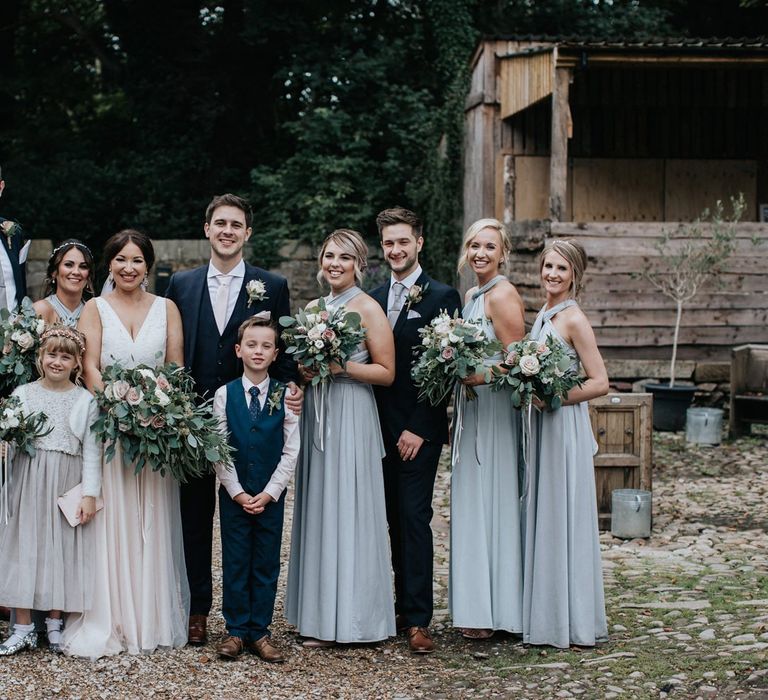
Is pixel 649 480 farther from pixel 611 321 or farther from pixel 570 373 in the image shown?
pixel 611 321

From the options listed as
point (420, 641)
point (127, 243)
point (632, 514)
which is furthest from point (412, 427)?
point (632, 514)

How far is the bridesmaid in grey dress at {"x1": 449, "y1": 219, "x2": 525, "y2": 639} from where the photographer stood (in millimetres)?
5305

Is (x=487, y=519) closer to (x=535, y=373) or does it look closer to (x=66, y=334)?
(x=535, y=373)

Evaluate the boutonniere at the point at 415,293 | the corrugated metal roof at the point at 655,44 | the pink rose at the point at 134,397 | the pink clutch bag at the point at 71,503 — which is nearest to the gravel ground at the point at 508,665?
the pink clutch bag at the point at 71,503

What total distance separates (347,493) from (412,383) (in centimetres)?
62

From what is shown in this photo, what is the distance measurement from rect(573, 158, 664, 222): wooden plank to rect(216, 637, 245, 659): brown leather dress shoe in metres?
12.5

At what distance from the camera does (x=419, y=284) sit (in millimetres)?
5359

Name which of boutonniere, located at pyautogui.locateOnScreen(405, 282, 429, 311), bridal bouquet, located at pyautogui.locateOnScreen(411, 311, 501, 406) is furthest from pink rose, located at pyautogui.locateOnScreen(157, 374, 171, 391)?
boutonniere, located at pyautogui.locateOnScreen(405, 282, 429, 311)

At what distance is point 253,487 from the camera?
506cm

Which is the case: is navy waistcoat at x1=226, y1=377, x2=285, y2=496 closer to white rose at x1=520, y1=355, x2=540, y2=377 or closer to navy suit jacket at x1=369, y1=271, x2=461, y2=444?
navy suit jacket at x1=369, y1=271, x2=461, y2=444

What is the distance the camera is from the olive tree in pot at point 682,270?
12.2 metres

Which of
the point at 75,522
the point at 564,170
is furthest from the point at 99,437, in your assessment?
the point at 564,170

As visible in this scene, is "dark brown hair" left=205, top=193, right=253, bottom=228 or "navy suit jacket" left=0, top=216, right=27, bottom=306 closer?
"dark brown hair" left=205, top=193, right=253, bottom=228

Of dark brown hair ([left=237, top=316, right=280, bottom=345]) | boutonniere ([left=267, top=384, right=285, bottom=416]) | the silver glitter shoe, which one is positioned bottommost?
the silver glitter shoe
